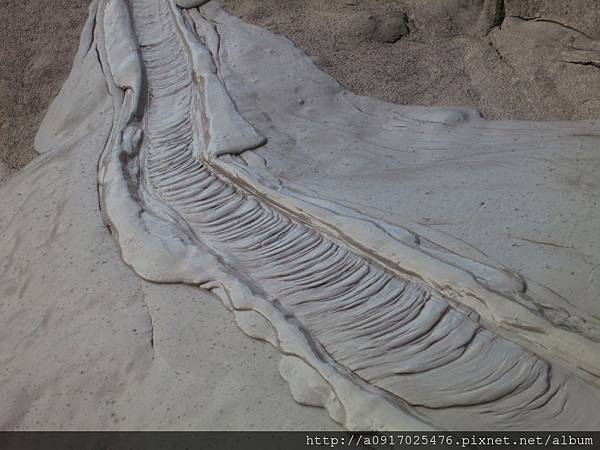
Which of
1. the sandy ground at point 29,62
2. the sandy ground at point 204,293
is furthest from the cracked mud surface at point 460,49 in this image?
the sandy ground at point 29,62

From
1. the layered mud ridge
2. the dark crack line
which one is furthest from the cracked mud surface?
the layered mud ridge

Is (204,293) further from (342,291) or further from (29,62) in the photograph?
(29,62)

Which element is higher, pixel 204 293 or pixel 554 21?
pixel 204 293

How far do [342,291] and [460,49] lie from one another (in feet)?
4.21

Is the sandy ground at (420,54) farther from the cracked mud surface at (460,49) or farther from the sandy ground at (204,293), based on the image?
the sandy ground at (204,293)

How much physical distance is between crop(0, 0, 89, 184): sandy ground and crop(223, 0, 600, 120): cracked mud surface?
2.45 feet

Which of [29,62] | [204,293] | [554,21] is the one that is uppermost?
[29,62]

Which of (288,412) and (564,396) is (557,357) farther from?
(288,412)

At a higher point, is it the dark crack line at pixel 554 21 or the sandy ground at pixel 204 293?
the sandy ground at pixel 204 293

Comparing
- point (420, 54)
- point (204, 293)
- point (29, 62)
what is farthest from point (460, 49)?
point (29, 62)

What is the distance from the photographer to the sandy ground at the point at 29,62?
232 cm

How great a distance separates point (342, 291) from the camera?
1.44 meters

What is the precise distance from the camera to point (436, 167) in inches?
68.3

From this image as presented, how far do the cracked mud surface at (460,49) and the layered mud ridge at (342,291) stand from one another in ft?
1.75
